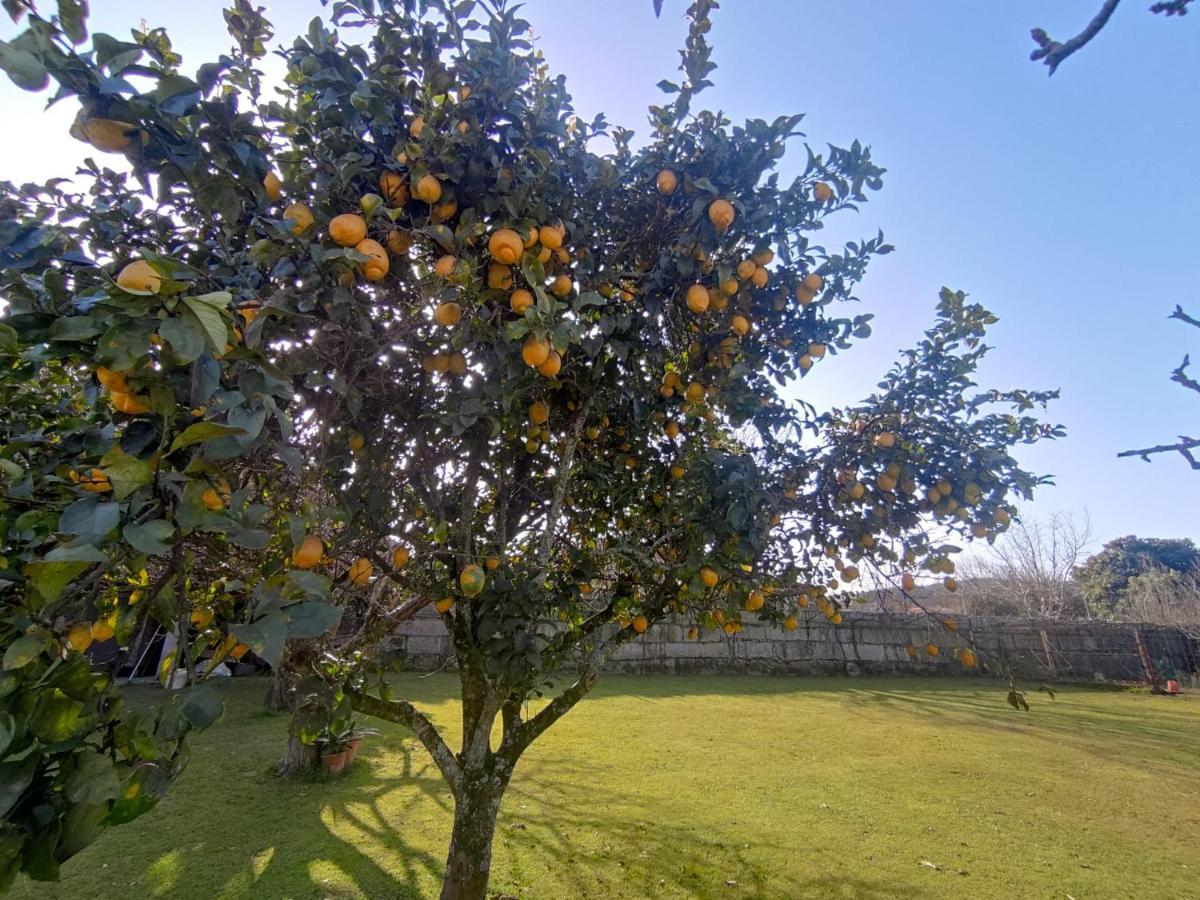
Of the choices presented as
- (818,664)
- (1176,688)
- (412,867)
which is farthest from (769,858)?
(1176,688)

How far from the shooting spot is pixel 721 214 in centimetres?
194

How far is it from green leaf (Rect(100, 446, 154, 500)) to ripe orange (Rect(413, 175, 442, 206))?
1.12 metres

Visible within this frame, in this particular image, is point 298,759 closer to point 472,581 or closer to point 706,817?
point 706,817

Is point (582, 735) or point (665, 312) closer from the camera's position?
point (665, 312)

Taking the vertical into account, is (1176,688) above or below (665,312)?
below

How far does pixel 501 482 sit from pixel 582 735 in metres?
4.56

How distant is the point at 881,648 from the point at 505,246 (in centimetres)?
1218

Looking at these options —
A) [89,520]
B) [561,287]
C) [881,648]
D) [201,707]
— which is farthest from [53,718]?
[881,648]

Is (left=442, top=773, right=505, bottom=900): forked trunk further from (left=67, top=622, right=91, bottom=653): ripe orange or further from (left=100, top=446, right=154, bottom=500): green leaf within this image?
(left=100, top=446, right=154, bottom=500): green leaf

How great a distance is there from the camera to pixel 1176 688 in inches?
452

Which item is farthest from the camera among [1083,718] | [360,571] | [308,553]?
[1083,718]

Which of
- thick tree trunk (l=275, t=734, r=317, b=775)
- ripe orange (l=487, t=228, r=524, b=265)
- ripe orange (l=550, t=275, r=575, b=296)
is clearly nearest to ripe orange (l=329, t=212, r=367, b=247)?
ripe orange (l=487, t=228, r=524, b=265)

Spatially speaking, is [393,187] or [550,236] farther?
[550,236]

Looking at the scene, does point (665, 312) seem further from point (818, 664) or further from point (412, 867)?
point (818, 664)
